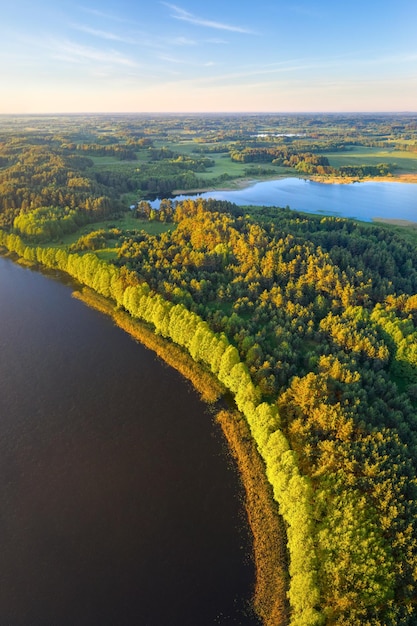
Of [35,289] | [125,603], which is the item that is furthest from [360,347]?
[35,289]

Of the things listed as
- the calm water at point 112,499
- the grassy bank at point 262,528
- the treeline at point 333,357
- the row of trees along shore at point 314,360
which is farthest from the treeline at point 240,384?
the calm water at point 112,499

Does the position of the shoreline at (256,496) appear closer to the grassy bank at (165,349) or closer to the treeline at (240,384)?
the grassy bank at (165,349)

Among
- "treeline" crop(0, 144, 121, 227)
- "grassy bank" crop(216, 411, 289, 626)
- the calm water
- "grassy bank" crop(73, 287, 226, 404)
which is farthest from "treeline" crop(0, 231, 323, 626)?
"treeline" crop(0, 144, 121, 227)

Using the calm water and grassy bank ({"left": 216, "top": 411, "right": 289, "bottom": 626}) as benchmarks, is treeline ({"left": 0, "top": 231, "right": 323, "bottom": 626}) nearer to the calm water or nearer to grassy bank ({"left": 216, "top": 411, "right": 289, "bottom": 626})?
grassy bank ({"left": 216, "top": 411, "right": 289, "bottom": 626})

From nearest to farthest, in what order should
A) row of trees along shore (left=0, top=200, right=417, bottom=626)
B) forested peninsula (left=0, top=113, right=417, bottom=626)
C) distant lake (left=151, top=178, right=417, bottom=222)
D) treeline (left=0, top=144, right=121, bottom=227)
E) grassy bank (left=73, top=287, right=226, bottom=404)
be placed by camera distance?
row of trees along shore (left=0, top=200, right=417, bottom=626) → forested peninsula (left=0, top=113, right=417, bottom=626) → grassy bank (left=73, top=287, right=226, bottom=404) → treeline (left=0, top=144, right=121, bottom=227) → distant lake (left=151, top=178, right=417, bottom=222)

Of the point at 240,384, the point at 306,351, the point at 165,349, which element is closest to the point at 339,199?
the point at 306,351

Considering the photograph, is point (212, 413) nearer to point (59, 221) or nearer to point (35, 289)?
point (35, 289)
